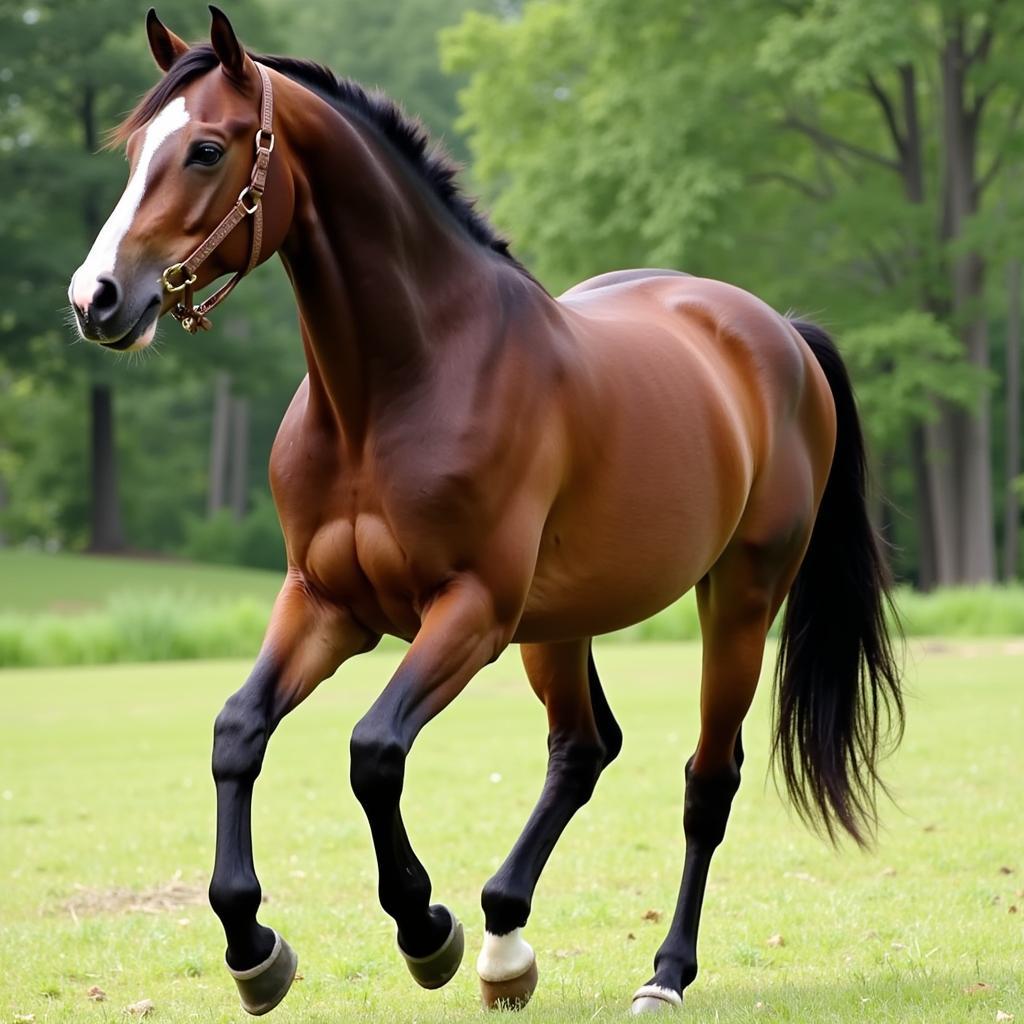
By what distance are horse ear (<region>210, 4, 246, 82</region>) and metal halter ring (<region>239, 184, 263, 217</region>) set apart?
29 centimetres

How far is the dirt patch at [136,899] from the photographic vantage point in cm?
703

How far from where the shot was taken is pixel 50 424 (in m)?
47.0

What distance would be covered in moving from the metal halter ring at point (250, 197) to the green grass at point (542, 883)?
7.71ft

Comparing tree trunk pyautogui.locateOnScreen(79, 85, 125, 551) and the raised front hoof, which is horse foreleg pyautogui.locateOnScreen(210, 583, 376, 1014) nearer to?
the raised front hoof

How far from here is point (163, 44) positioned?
4.12 metres

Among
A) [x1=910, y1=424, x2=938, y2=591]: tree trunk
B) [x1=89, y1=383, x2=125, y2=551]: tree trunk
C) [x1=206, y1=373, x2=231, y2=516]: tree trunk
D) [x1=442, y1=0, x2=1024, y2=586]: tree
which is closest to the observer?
[x1=442, y1=0, x2=1024, y2=586]: tree

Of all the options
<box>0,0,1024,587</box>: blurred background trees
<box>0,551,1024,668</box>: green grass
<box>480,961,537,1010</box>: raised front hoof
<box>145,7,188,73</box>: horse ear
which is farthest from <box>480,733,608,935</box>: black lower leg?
<box>0,0,1024,587</box>: blurred background trees

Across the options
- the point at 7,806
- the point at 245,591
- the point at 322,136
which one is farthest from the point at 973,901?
the point at 245,591

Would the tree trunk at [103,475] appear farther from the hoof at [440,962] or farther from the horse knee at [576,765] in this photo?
the hoof at [440,962]

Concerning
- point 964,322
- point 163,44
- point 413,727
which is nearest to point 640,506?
point 413,727

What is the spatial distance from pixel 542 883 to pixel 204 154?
4494 mm

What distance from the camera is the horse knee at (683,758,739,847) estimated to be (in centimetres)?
536

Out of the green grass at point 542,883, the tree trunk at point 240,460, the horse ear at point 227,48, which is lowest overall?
the tree trunk at point 240,460

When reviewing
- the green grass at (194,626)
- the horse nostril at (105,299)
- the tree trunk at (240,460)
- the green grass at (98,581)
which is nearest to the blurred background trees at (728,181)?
the green grass at (194,626)
